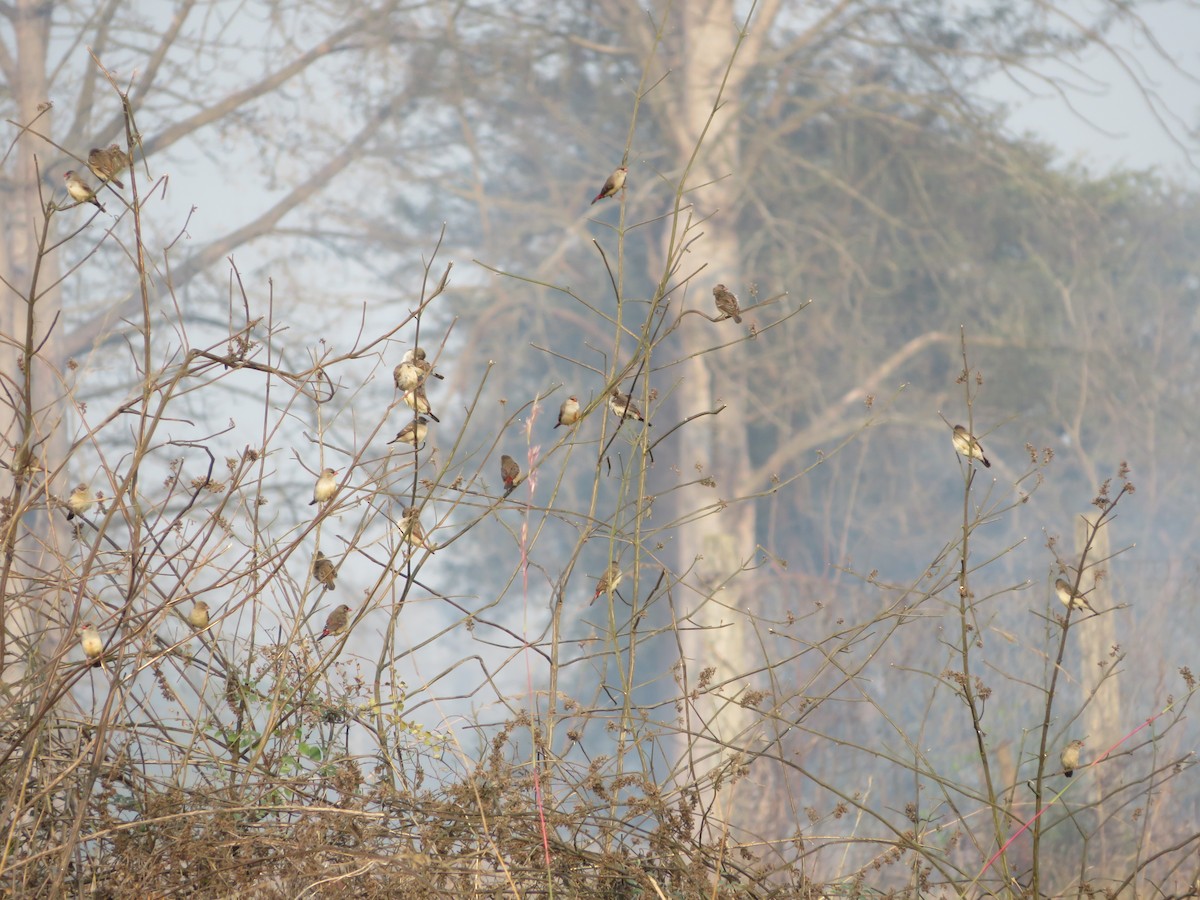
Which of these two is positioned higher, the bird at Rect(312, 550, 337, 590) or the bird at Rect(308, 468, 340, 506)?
the bird at Rect(308, 468, 340, 506)

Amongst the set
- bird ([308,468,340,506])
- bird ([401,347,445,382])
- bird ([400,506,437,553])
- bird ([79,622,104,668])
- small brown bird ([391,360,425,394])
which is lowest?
bird ([79,622,104,668])

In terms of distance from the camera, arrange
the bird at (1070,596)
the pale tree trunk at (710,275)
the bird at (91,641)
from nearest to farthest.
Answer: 1. the bird at (91,641)
2. the bird at (1070,596)
3. the pale tree trunk at (710,275)

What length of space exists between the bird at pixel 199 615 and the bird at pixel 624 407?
2.71 feet

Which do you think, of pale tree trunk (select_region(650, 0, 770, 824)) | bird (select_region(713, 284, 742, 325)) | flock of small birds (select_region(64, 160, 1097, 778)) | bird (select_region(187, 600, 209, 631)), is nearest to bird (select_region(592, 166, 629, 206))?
flock of small birds (select_region(64, 160, 1097, 778))

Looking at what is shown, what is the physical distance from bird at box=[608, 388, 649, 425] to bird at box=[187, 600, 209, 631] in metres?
0.83

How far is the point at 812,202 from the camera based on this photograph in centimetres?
1268

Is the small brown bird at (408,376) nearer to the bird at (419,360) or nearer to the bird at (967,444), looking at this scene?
the bird at (419,360)

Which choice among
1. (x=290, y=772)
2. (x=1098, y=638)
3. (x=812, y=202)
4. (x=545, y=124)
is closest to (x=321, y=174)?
(x=545, y=124)

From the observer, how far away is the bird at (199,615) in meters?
2.07

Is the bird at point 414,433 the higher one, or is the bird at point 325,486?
the bird at point 414,433

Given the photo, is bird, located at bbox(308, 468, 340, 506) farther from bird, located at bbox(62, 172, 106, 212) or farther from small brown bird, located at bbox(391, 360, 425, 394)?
bird, located at bbox(62, 172, 106, 212)

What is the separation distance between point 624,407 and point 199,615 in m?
0.87

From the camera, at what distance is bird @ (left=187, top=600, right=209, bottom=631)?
2.07 metres

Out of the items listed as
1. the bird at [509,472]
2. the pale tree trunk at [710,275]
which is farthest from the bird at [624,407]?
the pale tree trunk at [710,275]
